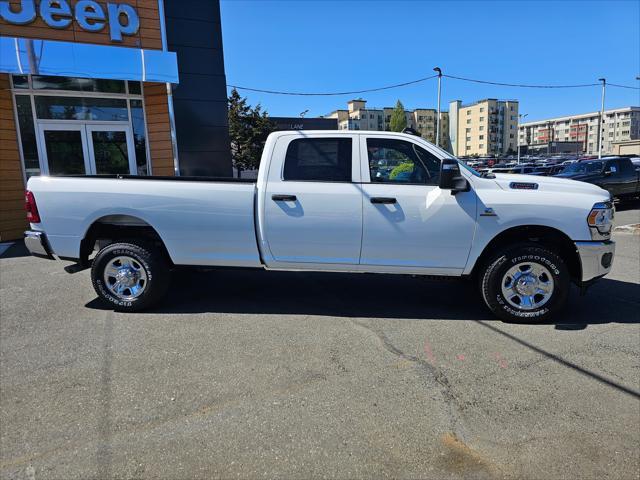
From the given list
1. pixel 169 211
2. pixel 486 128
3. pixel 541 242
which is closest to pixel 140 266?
pixel 169 211

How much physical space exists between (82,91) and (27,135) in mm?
1602

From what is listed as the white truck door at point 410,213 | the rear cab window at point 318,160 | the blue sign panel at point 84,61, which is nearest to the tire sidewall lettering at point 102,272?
the rear cab window at point 318,160

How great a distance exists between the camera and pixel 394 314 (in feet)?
15.9

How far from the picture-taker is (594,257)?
14.5 ft

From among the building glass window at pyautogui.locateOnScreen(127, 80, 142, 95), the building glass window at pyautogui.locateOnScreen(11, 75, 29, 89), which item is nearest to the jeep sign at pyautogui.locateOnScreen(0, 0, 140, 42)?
the building glass window at pyautogui.locateOnScreen(127, 80, 142, 95)

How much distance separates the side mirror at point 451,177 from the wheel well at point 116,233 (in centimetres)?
316

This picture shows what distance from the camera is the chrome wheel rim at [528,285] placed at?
177 inches

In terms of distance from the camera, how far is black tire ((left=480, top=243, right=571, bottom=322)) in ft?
14.6

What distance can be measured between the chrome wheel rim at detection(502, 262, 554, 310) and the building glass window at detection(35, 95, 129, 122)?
984cm

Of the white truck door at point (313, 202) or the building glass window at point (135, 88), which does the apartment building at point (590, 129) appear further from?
the white truck door at point (313, 202)

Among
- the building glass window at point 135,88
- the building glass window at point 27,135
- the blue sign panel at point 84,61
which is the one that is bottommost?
the building glass window at point 27,135

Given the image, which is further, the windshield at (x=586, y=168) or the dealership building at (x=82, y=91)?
the windshield at (x=586, y=168)

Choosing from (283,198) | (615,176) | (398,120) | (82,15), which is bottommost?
(615,176)

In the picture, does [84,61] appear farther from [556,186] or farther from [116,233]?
[556,186]
